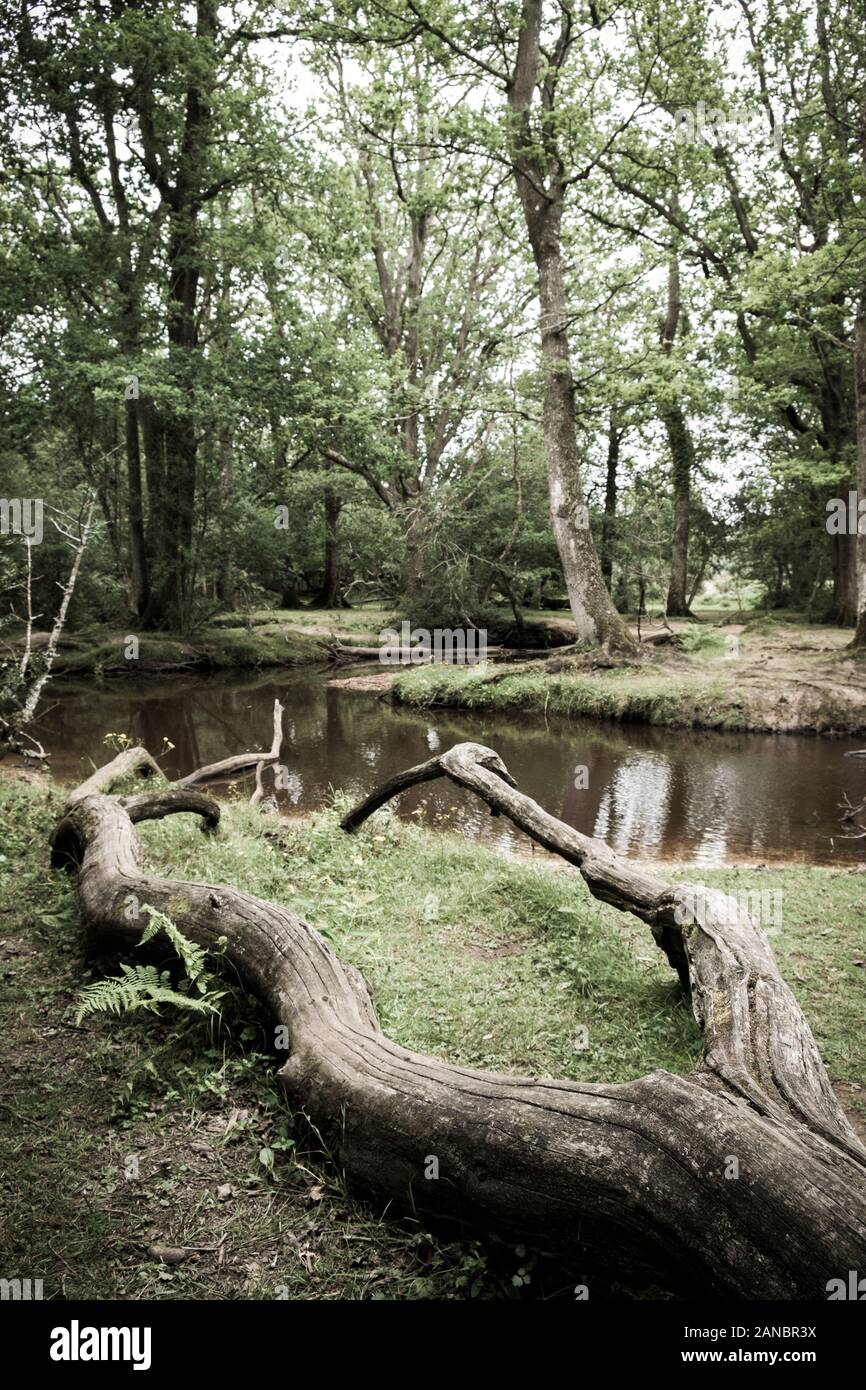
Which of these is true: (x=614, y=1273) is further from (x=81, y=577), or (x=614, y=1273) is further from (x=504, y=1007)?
(x=81, y=577)

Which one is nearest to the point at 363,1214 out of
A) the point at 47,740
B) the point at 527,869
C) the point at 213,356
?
the point at 527,869

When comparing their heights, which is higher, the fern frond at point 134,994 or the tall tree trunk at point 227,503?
the tall tree trunk at point 227,503

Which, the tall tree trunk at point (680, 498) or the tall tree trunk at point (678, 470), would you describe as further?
the tall tree trunk at point (680, 498)

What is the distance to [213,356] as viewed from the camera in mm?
19219

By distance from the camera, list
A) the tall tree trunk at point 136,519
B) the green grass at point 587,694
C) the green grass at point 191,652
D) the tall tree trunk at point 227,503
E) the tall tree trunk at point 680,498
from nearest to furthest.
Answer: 1. the green grass at point 587,694
2. the green grass at point 191,652
3. the tall tree trunk at point 136,519
4. the tall tree trunk at point 227,503
5. the tall tree trunk at point 680,498

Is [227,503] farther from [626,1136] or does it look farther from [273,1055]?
[626,1136]

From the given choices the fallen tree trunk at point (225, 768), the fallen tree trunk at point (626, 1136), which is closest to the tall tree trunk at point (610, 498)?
the fallen tree trunk at point (225, 768)

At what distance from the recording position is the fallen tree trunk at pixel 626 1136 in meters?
2.10

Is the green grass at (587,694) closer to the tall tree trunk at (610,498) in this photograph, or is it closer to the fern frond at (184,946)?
the tall tree trunk at (610,498)

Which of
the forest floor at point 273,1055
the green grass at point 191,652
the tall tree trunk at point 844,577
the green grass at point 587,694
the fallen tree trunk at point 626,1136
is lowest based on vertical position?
the forest floor at point 273,1055

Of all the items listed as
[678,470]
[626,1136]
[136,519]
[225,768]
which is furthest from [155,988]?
[678,470]

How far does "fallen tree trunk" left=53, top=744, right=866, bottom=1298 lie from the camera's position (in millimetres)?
2100

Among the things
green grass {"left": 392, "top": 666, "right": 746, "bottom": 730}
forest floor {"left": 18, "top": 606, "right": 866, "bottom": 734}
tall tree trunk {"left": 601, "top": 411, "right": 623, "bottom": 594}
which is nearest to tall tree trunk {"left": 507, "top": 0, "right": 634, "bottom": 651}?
forest floor {"left": 18, "top": 606, "right": 866, "bottom": 734}

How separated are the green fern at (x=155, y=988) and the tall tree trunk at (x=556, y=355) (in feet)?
48.2
